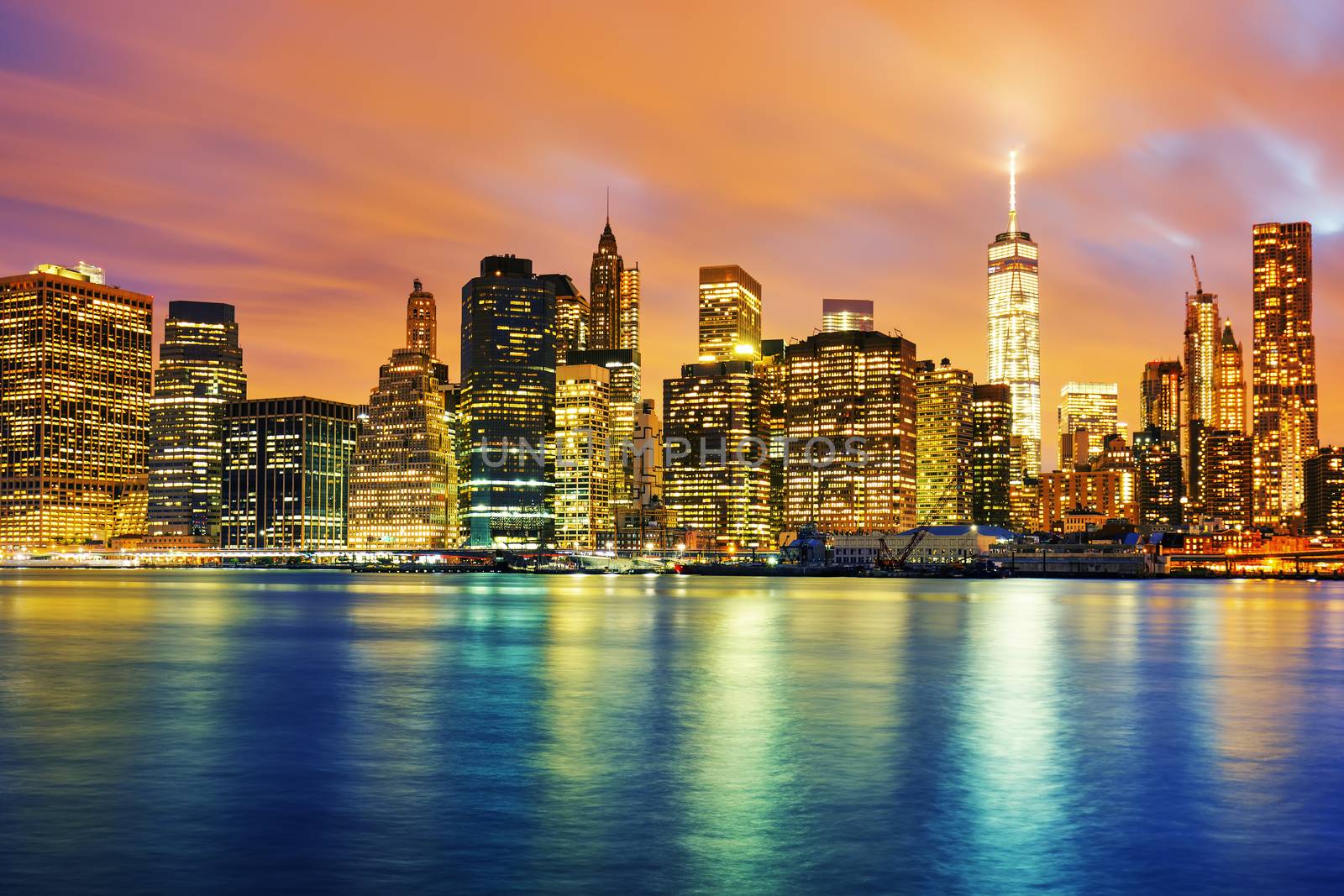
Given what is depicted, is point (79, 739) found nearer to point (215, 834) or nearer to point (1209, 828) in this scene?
point (215, 834)

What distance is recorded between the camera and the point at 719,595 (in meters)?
176

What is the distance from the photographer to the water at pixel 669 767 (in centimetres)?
2631

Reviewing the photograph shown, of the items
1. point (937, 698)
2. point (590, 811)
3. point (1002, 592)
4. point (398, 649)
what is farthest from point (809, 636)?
point (1002, 592)

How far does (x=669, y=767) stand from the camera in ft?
124

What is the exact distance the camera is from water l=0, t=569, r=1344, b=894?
26.3 m

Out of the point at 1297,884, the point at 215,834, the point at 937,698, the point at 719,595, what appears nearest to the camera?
the point at 1297,884

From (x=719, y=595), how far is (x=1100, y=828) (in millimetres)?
145920

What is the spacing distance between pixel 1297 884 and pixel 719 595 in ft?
494

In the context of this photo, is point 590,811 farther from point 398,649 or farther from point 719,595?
point 719,595

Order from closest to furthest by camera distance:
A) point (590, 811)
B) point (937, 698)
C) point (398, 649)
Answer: point (590, 811), point (937, 698), point (398, 649)

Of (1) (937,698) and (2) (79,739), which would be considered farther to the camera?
(1) (937,698)

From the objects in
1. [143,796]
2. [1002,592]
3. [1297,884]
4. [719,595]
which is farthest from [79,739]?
[1002,592]

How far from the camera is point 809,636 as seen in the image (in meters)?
89.4

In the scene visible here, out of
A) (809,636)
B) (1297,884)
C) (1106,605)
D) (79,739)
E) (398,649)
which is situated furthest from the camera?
(1106,605)
